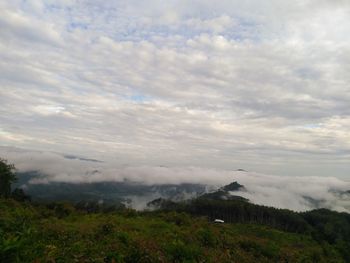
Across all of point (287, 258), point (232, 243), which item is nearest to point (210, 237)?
point (232, 243)

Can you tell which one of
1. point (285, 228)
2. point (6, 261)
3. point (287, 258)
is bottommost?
point (285, 228)

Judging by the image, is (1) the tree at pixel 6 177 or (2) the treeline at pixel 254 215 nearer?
(1) the tree at pixel 6 177

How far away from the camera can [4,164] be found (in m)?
63.8

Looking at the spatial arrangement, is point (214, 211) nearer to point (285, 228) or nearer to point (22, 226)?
point (285, 228)

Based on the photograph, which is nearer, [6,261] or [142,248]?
[6,261]

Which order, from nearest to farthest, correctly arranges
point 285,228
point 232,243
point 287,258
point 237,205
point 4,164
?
point 287,258
point 232,243
point 4,164
point 285,228
point 237,205

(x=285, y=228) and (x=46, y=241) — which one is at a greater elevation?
(x=46, y=241)

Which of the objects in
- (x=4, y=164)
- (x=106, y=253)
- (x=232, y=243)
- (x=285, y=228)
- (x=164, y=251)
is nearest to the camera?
(x=106, y=253)

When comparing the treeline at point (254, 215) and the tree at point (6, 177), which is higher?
the tree at point (6, 177)

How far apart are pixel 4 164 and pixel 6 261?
203 feet

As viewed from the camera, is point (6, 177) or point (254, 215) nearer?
point (6, 177)

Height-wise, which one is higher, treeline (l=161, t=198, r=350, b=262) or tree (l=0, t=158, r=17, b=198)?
tree (l=0, t=158, r=17, b=198)

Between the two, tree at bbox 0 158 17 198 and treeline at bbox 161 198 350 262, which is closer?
tree at bbox 0 158 17 198

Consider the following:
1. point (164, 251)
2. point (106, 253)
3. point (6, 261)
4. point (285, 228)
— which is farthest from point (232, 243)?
point (285, 228)
